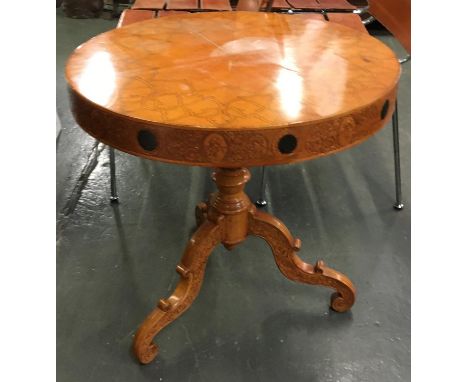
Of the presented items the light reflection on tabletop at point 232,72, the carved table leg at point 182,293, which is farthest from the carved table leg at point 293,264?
the light reflection on tabletop at point 232,72

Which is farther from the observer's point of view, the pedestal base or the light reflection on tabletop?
the pedestal base

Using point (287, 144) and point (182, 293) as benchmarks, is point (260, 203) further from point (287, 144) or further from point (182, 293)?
point (287, 144)

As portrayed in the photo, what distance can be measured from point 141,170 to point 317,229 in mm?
771

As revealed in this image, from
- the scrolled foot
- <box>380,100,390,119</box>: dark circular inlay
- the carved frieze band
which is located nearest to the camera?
the carved frieze band

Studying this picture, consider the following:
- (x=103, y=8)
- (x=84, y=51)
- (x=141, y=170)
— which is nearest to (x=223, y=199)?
(x=84, y=51)

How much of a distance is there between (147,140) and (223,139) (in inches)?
5.0

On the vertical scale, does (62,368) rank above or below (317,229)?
below

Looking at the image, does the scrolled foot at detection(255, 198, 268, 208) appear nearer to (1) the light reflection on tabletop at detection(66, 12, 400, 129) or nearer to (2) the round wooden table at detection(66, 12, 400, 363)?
(2) the round wooden table at detection(66, 12, 400, 363)

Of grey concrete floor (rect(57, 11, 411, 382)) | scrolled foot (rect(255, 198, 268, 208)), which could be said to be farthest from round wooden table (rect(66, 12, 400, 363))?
scrolled foot (rect(255, 198, 268, 208))

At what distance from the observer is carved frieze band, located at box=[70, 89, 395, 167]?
0.73 meters

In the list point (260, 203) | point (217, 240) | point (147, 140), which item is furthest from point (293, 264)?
point (147, 140)

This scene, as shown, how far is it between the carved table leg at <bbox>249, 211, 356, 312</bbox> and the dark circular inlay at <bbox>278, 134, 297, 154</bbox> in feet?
1.38

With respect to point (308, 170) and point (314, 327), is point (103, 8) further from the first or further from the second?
point (314, 327)

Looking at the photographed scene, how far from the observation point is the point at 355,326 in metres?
1.27
